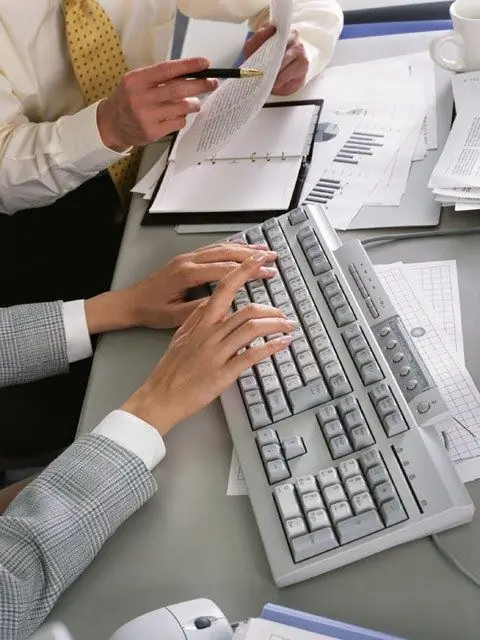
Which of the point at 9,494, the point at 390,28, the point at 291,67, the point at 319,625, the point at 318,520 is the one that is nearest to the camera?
the point at 319,625

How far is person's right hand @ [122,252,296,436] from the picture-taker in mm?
769

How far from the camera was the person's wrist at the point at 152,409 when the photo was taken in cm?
77

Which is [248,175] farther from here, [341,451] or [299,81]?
[341,451]

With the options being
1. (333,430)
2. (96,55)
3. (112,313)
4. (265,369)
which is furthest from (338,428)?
(96,55)

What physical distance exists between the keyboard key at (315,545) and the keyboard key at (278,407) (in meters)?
0.13

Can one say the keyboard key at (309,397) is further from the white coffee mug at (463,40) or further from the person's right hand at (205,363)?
the white coffee mug at (463,40)

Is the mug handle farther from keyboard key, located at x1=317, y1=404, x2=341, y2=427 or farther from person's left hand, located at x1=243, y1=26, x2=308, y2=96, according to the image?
keyboard key, located at x1=317, y1=404, x2=341, y2=427

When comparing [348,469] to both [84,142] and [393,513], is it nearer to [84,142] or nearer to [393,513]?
[393,513]

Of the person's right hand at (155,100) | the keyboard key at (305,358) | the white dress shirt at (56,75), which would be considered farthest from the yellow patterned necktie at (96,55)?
the keyboard key at (305,358)

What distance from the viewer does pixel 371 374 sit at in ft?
2.38

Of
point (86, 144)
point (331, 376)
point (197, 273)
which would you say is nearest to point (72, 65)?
point (86, 144)

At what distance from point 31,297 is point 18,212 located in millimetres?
149

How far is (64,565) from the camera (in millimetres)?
681

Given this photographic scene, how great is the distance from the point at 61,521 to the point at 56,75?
0.78m
